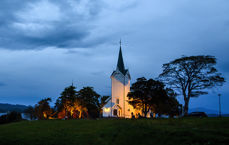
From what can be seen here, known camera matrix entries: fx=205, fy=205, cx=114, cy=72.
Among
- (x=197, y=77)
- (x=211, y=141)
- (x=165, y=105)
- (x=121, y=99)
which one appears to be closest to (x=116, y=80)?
(x=121, y=99)

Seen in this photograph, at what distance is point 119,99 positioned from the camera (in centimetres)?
6047

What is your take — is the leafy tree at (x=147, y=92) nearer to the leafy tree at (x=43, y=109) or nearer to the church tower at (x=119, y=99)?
the church tower at (x=119, y=99)

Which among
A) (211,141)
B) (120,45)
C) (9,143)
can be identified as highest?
(120,45)

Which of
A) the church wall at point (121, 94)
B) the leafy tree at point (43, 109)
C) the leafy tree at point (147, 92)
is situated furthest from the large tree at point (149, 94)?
the leafy tree at point (43, 109)

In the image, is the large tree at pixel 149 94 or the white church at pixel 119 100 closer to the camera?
the large tree at pixel 149 94

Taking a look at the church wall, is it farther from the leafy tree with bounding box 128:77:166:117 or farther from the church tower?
the leafy tree with bounding box 128:77:166:117

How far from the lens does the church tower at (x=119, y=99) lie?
2365 inches

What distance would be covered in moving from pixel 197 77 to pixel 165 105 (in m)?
16.9

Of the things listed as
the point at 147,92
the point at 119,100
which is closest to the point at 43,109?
the point at 119,100

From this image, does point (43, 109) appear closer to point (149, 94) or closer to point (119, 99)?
point (119, 99)

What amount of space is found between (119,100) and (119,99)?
0.29 m

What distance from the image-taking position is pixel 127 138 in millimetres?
17047

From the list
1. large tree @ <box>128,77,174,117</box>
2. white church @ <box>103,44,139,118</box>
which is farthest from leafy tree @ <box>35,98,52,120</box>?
large tree @ <box>128,77,174,117</box>

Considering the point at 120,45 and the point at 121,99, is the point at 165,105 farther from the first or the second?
the point at 120,45
